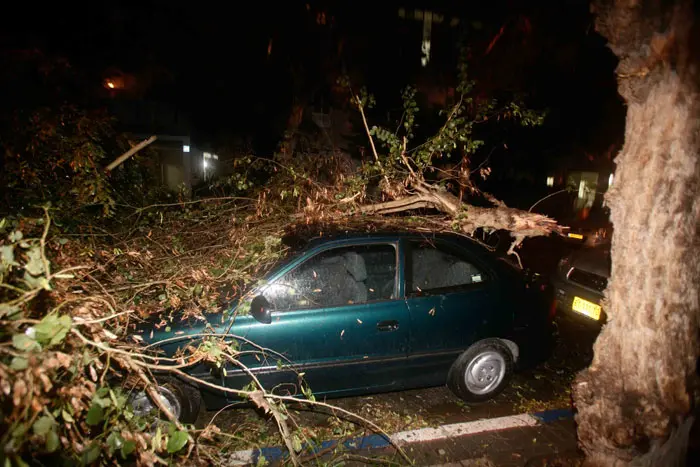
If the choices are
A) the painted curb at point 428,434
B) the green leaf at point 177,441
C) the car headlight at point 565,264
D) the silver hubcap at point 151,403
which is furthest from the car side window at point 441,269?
the green leaf at point 177,441

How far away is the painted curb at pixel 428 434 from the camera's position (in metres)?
2.93

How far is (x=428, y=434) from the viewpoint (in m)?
3.24

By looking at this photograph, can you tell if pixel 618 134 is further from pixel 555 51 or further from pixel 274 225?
pixel 274 225

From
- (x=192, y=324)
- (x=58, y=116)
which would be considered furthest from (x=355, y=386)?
(x=58, y=116)

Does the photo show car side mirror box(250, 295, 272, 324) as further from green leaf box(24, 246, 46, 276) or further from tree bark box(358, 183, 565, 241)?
tree bark box(358, 183, 565, 241)

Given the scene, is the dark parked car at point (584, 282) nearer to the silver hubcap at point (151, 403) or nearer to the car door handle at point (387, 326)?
the car door handle at point (387, 326)

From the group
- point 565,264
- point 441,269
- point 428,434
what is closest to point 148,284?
point 428,434

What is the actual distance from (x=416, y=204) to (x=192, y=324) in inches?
119

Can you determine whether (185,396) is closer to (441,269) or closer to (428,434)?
(428,434)

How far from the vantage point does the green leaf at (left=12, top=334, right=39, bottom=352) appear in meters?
1.69

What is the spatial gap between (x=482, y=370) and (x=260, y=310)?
7.42ft

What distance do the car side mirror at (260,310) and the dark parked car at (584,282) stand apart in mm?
3923

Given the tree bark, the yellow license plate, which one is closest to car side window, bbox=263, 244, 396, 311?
the tree bark

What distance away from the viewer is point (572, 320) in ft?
18.6
